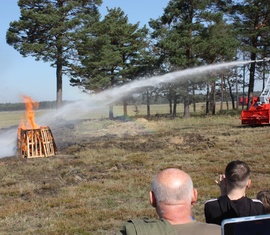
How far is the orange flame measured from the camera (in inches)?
607

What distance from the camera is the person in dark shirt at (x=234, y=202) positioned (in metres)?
3.55

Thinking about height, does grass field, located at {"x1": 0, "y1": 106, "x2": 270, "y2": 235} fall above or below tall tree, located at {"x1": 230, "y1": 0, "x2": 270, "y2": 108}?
below

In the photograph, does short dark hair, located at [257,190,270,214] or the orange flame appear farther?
the orange flame

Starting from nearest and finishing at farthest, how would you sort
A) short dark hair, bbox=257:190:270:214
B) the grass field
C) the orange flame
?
short dark hair, bbox=257:190:270:214
the grass field
the orange flame

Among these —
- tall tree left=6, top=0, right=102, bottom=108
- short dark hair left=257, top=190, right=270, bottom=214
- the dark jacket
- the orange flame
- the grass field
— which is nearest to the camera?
the dark jacket

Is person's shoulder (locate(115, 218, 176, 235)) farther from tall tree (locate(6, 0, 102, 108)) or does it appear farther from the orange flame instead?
tall tree (locate(6, 0, 102, 108))

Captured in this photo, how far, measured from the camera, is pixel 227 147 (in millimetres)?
15180

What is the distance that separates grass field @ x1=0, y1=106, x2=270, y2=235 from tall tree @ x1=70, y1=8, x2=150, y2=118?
14.3 metres

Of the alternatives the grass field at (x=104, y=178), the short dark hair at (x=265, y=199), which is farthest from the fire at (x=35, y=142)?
the short dark hair at (x=265, y=199)

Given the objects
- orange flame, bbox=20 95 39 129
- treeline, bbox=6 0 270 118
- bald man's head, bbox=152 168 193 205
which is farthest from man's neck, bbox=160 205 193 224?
treeline, bbox=6 0 270 118

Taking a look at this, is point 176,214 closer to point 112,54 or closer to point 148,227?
point 148,227

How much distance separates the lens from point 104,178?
10.4 metres

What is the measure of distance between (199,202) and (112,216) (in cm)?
166

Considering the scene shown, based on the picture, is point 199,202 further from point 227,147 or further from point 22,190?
point 227,147
